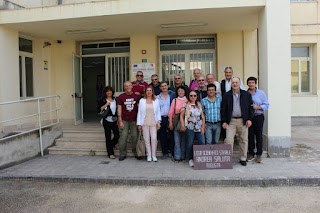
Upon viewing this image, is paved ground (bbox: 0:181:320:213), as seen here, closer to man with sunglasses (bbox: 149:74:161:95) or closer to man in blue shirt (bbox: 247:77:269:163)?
man in blue shirt (bbox: 247:77:269:163)

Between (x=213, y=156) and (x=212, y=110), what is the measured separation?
0.91m

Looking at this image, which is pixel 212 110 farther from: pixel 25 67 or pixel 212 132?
pixel 25 67

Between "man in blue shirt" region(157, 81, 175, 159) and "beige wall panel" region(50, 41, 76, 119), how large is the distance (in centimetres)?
434

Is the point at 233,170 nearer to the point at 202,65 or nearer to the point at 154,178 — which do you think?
the point at 154,178

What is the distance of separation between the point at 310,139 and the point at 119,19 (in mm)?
6243

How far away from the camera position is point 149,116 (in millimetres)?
6207

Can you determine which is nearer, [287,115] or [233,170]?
[233,170]

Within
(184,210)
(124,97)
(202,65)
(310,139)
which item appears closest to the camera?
(184,210)

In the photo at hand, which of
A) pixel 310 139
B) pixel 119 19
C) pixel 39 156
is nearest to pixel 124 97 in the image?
pixel 119 19

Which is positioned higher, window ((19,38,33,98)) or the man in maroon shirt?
window ((19,38,33,98))

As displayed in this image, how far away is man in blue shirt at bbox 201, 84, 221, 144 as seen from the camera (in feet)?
19.4

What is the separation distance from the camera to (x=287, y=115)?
6.42 metres

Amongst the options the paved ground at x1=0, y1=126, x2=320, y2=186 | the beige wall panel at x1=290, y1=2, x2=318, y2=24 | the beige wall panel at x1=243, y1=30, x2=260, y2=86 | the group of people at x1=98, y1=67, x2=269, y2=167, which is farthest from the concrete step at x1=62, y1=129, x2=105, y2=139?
the beige wall panel at x1=290, y1=2, x2=318, y2=24

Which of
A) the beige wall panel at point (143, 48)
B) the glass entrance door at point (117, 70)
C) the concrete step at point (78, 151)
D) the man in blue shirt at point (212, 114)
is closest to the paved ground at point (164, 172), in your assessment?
the concrete step at point (78, 151)
